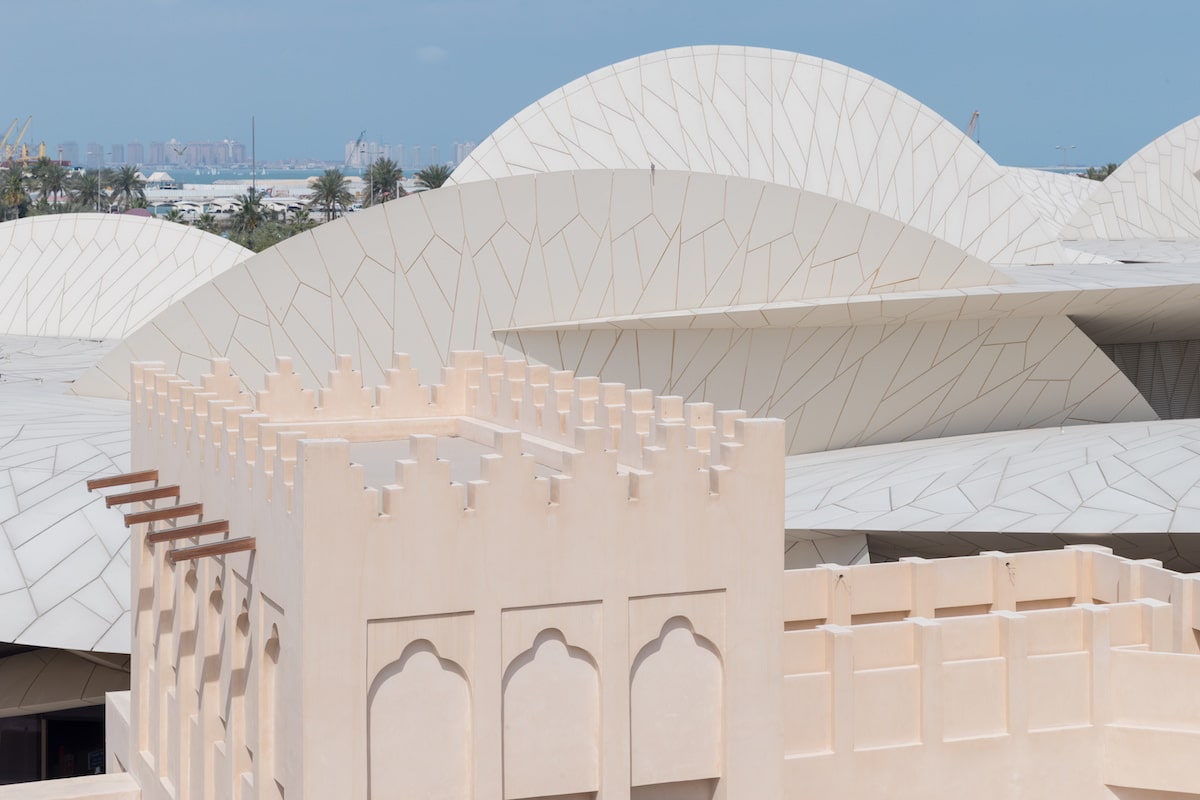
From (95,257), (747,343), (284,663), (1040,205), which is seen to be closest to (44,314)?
(95,257)

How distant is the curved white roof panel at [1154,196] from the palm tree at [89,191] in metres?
72.8

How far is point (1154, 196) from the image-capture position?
48500 mm

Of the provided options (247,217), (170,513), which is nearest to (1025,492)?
(170,513)

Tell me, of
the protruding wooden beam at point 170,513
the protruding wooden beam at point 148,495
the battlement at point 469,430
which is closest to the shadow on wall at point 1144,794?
the battlement at point 469,430

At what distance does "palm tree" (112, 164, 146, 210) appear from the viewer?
112438 millimetres

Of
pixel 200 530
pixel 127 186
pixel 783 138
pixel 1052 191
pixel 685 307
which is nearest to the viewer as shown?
pixel 200 530

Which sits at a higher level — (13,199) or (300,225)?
(13,199)

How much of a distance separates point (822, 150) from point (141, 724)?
84.9ft

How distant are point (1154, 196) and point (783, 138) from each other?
1744 centimetres

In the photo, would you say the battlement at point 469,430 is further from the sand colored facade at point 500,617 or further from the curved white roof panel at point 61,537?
the curved white roof panel at point 61,537

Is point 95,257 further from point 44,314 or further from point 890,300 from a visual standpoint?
point 890,300

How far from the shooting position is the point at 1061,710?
13133 millimetres

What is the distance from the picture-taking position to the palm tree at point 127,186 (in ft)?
369

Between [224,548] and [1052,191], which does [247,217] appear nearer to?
[1052,191]
